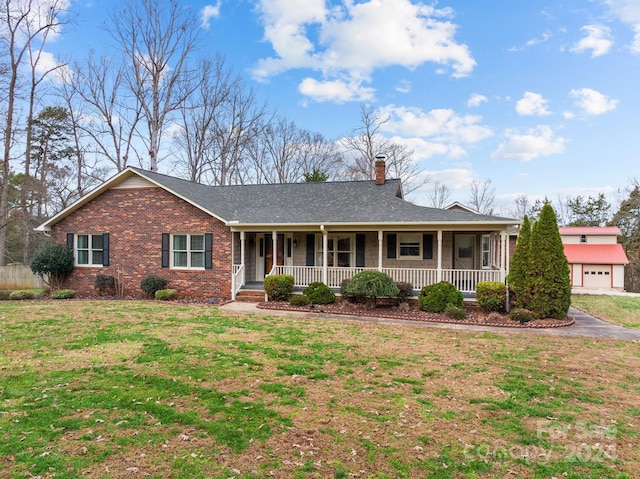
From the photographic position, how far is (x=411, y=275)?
44.5 ft

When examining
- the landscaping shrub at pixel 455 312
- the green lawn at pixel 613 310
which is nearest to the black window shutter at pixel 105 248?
the landscaping shrub at pixel 455 312

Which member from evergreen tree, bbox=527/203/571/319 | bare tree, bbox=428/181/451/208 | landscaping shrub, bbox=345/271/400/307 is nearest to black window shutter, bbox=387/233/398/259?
landscaping shrub, bbox=345/271/400/307

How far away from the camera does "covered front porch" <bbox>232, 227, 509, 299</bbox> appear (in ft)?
44.6

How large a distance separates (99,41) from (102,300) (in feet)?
63.8

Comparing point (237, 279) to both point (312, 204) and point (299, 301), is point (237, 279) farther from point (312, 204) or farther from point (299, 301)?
point (312, 204)

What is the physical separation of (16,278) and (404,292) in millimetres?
19136

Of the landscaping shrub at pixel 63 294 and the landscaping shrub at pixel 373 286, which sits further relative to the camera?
the landscaping shrub at pixel 63 294

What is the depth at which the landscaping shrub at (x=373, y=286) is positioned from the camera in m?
11.7

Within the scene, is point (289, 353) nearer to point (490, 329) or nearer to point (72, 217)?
point (490, 329)

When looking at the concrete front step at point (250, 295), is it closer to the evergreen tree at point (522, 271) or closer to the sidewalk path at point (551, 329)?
the sidewalk path at point (551, 329)

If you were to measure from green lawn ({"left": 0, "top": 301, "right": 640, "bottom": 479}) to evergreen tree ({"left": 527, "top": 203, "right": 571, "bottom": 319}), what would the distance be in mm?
2491

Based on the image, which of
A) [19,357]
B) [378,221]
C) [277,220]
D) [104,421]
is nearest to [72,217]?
[277,220]

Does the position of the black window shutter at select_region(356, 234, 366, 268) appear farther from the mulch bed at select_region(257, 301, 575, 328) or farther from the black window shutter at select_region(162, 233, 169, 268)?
the black window shutter at select_region(162, 233, 169, 268)

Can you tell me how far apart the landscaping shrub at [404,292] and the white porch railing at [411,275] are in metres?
0.73
